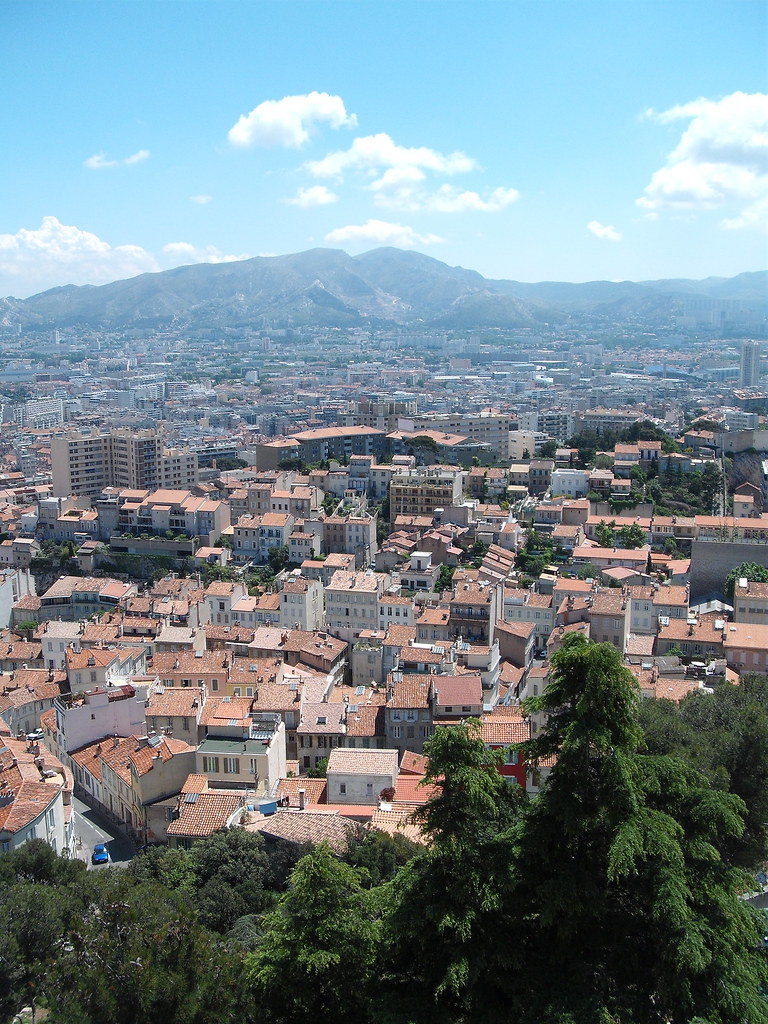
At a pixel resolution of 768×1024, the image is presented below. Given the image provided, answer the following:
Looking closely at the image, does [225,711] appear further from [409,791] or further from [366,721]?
[409,791]

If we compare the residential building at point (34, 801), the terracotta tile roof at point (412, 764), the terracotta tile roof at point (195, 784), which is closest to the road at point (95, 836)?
the residential building at point (34, 801)

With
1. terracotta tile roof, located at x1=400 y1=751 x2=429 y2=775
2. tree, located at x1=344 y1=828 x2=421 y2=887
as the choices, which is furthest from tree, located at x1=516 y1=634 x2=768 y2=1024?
terracotta tile roof, located at x1=400 y1=751 x2=429 y2=775

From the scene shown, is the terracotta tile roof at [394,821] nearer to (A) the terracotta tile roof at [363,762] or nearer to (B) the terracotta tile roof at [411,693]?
(A) the terracotta tile roof at [363,762]

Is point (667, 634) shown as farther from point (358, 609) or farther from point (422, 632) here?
point (358, 609)

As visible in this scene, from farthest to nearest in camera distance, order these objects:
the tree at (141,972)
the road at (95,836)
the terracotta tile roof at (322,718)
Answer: the terracotta tile roof at (322,718), the road at (95,836), the tree at (141,972)

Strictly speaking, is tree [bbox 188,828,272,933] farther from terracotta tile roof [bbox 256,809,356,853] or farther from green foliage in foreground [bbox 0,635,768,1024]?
green foliage in foreground [bbox 0,635,768,1024]
